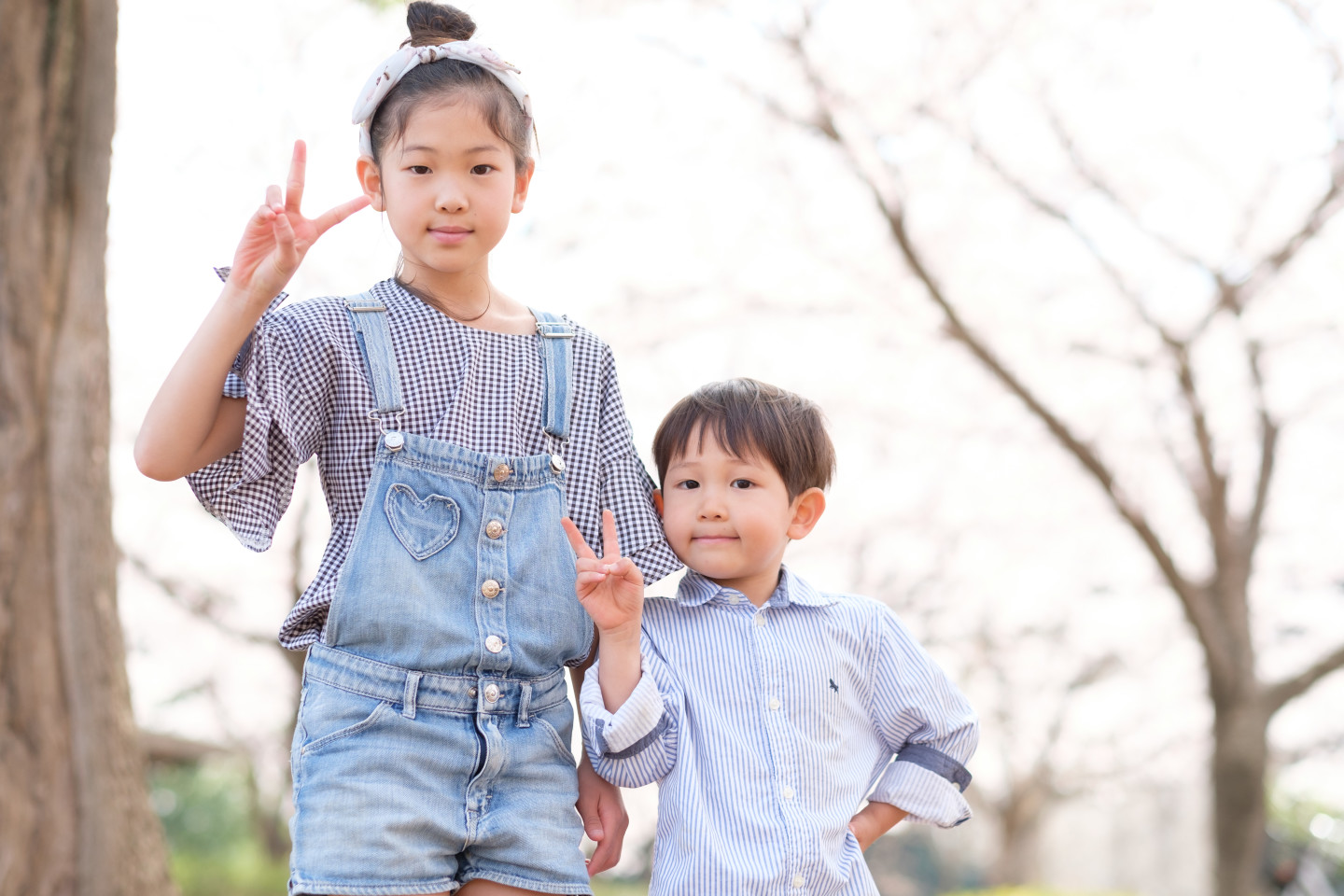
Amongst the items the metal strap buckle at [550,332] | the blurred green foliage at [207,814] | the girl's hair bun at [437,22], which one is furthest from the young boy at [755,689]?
the blurred green foliage at [207,814]

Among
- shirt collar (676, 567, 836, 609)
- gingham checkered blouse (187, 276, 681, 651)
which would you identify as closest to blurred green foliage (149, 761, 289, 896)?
shirt collar (676, 567, 836, 609)

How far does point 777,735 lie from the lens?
2021mm

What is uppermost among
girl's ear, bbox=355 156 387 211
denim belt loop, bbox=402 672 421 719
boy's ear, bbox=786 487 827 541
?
girl's ear, bbox=355 156 387 211

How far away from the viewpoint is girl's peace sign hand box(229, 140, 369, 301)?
1.74 meters

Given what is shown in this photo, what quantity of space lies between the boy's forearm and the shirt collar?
24 centimetres

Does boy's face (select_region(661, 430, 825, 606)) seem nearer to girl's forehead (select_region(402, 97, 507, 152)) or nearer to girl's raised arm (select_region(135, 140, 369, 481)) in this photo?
girl's forehead (select_region(402, 97, 507, 152))

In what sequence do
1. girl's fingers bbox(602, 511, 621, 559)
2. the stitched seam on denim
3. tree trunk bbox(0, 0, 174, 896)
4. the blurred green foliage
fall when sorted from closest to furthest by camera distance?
girl's fingers bbox(602, 511, 621, 559) → the stitched seam on denim → tree trunk bbox(0, 0, 174, 896) → the blurred green foliage

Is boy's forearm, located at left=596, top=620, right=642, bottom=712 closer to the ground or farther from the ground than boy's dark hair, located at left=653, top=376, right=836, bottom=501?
closer to the ground

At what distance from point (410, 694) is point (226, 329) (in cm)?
59

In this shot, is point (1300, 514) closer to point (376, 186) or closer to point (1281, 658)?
point (1281, 658)

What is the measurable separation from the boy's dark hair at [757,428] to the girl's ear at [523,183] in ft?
1.50

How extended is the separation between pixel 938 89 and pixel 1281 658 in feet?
29.0

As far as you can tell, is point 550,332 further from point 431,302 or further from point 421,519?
point 421,519

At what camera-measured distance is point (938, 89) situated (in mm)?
7859
